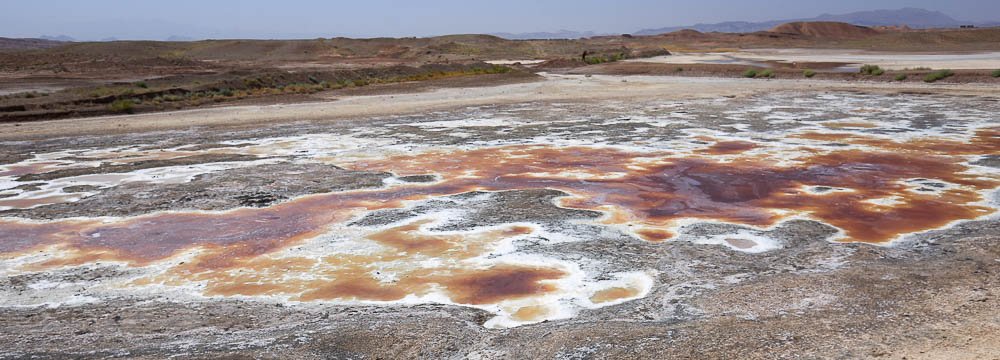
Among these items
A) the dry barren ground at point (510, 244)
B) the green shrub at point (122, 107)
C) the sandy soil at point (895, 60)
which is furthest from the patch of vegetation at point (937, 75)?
the green shrub at point (122, 107)

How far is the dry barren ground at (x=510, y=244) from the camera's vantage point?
221 inches

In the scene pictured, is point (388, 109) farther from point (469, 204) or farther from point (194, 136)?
point (469, 204)

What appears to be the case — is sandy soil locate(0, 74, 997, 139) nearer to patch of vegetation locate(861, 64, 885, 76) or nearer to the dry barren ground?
patch of vegetation locate(861, 64, 885, 76)

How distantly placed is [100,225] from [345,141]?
7028 millimetres

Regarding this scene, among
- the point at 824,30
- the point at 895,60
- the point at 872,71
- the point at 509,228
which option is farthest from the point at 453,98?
the point at 824,30

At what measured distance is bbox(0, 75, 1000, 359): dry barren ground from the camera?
18.4 ft

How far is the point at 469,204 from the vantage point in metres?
9.92

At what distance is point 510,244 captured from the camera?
26.5ft

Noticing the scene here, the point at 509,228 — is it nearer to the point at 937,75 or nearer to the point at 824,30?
the point at 937,75

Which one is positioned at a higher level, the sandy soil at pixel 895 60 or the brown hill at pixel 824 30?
the brown hill at pixel 824 30

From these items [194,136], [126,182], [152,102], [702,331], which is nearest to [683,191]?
[702,331]

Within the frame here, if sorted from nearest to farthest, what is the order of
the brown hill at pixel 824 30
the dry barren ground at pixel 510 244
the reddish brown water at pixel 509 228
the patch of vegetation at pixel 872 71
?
the dry barren ground at pixel 510 244 → the reddish brown water at pixel 509 228 → the patch of vegetation at pixel 872 71 → the brown hill at pixel 824 30

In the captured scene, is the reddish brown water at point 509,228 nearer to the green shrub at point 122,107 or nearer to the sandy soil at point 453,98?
the sandy soil at point 453,98

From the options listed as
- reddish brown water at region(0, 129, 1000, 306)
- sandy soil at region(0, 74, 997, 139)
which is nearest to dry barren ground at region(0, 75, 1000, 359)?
reddish brown water at region(0, 129, 1000, 306)
